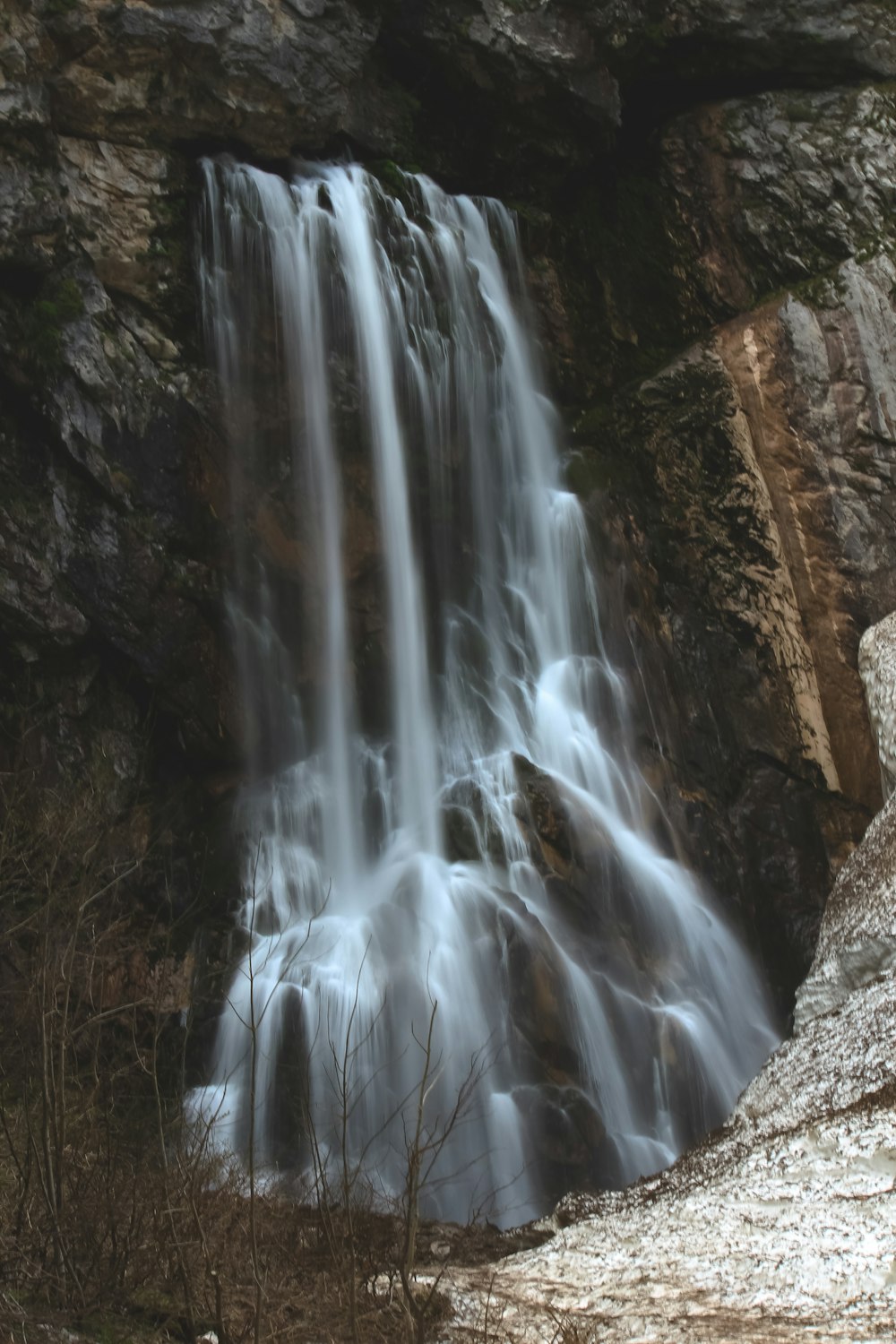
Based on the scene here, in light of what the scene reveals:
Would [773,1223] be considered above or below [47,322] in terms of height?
below

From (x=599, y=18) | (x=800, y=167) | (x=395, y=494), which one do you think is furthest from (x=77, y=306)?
(x=800, y=167)

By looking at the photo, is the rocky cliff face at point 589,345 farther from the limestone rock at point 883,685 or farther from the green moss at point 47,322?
the limestone rock at point 883,685

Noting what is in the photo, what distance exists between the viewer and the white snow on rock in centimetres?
580

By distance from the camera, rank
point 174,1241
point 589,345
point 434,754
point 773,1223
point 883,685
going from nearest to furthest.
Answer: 1. point 174,1241
2. point 773,1223
3. point 883,685
4. point 434,754
5. point 589,345

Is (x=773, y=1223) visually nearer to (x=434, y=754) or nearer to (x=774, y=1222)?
(x=774, y=1222)

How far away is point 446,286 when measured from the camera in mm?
15812

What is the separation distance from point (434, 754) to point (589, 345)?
22.0 feet

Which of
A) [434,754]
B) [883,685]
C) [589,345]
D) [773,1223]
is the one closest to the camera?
[773,1223]

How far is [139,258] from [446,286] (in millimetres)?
3896

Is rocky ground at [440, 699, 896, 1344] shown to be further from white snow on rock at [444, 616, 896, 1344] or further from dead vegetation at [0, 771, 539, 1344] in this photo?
dead vegetation at [0, 771, 539, 1344]

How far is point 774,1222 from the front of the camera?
272 inches

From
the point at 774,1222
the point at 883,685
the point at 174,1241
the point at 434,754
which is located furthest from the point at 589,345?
the point at 174,1241

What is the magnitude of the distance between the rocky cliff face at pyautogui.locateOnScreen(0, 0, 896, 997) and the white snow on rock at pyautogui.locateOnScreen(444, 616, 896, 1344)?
15.8ft

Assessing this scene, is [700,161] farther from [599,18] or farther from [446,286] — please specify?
[446,286]
